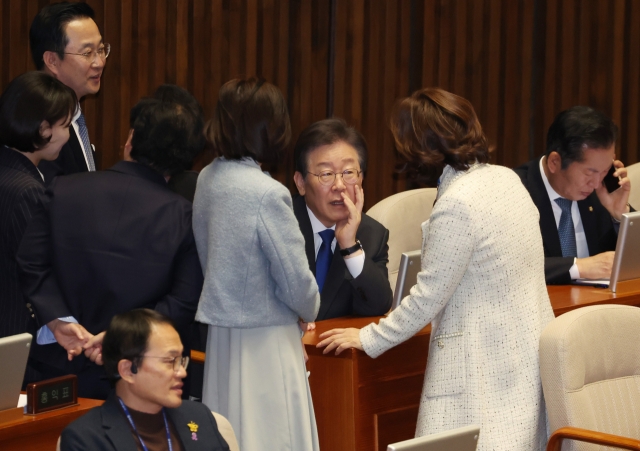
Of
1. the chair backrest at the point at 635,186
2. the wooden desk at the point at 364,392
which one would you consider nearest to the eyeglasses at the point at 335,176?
the wooden desk at the point at 364,392

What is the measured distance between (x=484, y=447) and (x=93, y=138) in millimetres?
2881

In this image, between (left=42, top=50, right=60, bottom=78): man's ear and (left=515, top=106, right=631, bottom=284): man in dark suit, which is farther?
(left=515, top=106, right=631, bottom=284): man in dark suit

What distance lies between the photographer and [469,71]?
6.32 meters

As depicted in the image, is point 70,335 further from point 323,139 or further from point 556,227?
point 556,227

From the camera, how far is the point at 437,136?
2.94 metres

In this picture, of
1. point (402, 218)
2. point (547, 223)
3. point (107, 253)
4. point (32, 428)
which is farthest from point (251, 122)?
point (547, 223)

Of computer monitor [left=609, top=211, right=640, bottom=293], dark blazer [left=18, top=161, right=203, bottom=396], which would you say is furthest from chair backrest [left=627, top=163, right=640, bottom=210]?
dark blazer [left=18, top=161, right=203, bottom=396]

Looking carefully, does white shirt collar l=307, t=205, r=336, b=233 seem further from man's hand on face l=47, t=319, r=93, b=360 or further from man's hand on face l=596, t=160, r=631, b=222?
man's hand on face l=596, t=160, r=631, b=222

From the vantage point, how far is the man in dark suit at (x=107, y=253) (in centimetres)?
298

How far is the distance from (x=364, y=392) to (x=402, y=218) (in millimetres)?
1632

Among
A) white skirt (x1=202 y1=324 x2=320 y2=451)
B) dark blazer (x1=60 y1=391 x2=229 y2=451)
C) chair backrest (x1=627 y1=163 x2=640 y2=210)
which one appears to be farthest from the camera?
chair backrest (x1=627 y1=163 x2=640 y2=210)

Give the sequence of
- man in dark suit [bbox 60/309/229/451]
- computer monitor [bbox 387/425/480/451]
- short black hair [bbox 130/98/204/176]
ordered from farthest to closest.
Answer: short black hair [bbox 130/98/204/176] → man in dark suit [bbox 60/309/229/451] → computer monitor [bbox 387/425/480/451]

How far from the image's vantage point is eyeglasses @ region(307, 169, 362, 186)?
12.0 ft

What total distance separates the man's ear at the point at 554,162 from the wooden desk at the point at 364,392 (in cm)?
139
